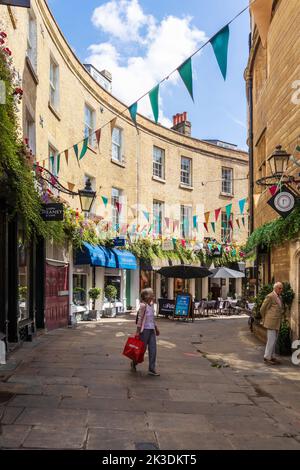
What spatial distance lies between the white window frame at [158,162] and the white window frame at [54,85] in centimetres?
1023

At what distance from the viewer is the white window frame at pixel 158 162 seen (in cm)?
2675

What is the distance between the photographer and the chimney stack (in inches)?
1238

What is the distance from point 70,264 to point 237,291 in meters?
16.2

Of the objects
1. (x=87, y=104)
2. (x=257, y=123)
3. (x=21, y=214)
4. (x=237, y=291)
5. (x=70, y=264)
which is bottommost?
(x=237, y=291)

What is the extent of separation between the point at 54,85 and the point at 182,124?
1559cm

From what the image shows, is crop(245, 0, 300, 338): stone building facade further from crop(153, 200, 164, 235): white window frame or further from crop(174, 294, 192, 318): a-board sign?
crop(153, 200, 164, 235): white window frame

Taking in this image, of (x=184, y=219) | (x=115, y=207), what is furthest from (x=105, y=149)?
(x=184, y=219)

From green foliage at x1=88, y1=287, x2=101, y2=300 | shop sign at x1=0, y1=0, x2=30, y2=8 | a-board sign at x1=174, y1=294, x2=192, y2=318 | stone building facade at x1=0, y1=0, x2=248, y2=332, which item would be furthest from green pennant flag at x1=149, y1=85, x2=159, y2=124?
a-board sign at x1=174, y1=294, x2=192, y2=318

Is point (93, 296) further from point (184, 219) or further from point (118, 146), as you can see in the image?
point (184, 219)

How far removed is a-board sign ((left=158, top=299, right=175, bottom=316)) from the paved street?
9.25 meters

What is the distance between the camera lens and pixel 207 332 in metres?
16.7

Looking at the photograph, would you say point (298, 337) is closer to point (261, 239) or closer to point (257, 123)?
point (261, 239)

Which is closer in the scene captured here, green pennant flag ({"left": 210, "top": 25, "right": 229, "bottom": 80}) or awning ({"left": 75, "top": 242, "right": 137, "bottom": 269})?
green pennant flag ({"left": 210, "top": 25, "right": 229, "bottom": 80})

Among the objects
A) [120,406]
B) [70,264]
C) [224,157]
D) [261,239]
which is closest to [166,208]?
[224,157]
